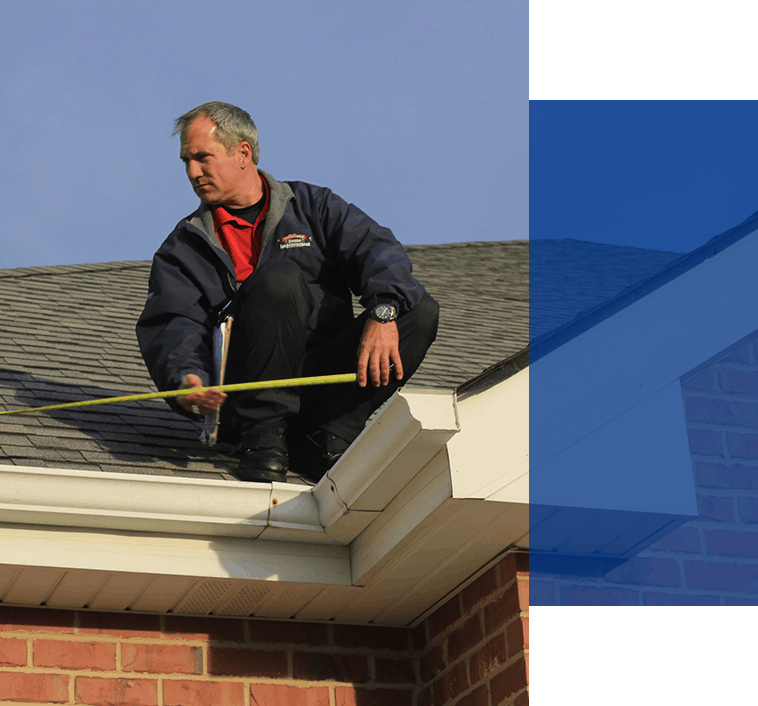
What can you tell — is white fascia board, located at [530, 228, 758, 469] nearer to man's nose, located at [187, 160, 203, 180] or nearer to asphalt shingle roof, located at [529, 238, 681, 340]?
man's nose, located at [187, 160, 203, 180]

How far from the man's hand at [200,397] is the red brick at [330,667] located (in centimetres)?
94

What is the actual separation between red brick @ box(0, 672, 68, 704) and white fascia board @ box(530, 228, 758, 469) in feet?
5.52

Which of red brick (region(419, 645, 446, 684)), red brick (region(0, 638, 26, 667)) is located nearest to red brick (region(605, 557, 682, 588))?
red brick (region(419, 645, 446, 684))

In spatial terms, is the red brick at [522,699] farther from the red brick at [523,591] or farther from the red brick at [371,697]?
the red brick at [371,697]

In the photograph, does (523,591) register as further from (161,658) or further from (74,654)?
(74,654)

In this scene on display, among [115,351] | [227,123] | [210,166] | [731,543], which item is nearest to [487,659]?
[731,543]

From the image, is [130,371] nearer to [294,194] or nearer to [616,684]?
[294,194]

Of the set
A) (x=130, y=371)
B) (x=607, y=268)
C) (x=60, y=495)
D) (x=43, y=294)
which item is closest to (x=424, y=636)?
(x=60, y=495)

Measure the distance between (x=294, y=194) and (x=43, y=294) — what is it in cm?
335

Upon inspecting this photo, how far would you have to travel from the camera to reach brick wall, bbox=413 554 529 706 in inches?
130

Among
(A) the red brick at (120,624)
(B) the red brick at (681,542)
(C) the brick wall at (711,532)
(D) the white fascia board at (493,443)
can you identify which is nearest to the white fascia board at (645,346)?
(D) the white fascia board at (493,443)

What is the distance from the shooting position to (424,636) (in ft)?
12.8

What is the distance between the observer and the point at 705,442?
380 centimetres

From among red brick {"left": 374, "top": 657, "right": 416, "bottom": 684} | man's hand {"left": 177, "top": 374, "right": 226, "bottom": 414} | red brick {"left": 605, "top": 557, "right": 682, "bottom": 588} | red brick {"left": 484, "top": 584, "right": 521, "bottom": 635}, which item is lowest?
red brick {"left": 374, "top": 657, "right": 416, "bottom": 684}
